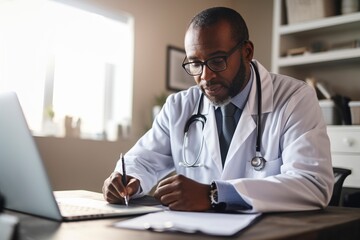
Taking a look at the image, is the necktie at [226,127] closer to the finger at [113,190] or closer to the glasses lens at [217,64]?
the glasses lens at [217,64]

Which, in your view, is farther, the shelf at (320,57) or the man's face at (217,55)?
the shelf at (320,57)

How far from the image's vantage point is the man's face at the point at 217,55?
140 cm

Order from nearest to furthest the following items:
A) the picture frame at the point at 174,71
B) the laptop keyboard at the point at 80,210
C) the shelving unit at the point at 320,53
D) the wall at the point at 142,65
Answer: the laptop keyboard at the point at 80,210 → the wall at the point at 142,65 → the shelving unit at the point at 320,53 → the picture frame at the point at 174,71

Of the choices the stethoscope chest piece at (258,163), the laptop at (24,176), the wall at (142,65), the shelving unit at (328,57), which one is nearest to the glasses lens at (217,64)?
the stethoscope chest piece at (258,163)

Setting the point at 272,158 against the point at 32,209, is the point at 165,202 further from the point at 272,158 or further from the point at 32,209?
the point at 272,158

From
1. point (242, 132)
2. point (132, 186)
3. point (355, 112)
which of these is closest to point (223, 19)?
point (242, 132)

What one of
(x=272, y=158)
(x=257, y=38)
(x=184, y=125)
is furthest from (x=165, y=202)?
(x=257, y=38)

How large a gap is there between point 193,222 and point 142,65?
9.30ft

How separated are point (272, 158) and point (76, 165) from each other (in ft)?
6.58

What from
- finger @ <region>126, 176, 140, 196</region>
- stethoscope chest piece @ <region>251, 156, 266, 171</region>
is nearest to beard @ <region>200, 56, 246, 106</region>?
stethoscope chest piece @ <region>251, 156, 266, 171</region>

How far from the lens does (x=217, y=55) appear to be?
1.40 meters

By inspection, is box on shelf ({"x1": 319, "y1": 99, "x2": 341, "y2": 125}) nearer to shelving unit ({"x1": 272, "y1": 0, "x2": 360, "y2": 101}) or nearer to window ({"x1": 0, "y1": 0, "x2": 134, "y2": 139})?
shelving unit ({"x1": 272, "y1": 0, "x2": 360, "y2": 101})

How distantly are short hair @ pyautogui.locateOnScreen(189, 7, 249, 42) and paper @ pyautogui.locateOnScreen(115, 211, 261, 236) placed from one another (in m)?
0.69

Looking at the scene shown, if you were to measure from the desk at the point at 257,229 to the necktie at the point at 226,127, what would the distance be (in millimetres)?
480
